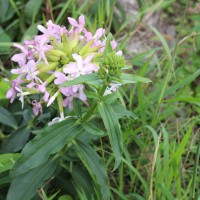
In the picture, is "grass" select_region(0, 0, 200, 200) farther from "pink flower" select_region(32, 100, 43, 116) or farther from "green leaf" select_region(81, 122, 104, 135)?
"pink flower" select_region(32, 100, 43, 116)

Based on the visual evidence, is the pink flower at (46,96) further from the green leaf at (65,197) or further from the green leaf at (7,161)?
the green leaf at (65,197)

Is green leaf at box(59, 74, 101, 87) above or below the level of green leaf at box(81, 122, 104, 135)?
above

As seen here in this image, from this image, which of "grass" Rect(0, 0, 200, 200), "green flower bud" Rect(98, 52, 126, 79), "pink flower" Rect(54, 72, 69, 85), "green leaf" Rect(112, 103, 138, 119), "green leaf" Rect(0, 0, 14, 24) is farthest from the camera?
"green leaf" Rect(0, 0, 14, 24)

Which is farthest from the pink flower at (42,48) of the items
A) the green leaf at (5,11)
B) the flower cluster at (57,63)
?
the green leaf at (5,11)

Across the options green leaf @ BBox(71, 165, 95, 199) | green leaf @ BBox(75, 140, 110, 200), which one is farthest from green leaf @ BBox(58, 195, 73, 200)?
green leaf @ BBox(75, 140, 110, 200)

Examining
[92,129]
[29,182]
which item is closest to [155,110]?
[92,129]

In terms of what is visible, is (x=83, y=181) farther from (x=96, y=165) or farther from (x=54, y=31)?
(x=54, y=31)

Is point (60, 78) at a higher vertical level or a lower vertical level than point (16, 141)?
higher
